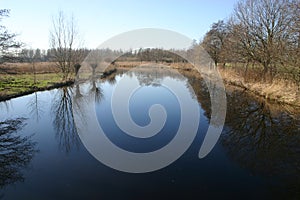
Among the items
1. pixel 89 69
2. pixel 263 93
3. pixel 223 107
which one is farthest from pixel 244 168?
pixel 89 69

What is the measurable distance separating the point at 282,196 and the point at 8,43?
576 inches

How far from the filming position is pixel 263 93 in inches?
641

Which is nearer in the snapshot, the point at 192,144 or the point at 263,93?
the point at 192,144

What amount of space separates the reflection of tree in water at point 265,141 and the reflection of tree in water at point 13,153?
5505mm

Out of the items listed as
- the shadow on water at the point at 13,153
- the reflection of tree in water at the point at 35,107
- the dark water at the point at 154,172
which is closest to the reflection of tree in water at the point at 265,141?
the dark water at the point at 154,172

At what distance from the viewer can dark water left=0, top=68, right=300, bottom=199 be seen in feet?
14.9

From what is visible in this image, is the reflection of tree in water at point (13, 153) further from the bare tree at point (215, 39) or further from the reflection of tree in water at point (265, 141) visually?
the bare tree at point (215, 39)

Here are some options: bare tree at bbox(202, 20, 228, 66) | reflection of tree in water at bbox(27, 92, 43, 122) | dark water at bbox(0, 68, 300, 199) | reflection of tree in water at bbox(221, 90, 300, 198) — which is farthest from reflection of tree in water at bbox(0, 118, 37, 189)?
bare tree at bbox(202, 20, 228, 66)

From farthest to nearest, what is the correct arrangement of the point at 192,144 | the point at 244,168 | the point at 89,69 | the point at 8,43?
the point at 89,69 < the point at 8,43 < the point at 192,144 < the point at 244,168

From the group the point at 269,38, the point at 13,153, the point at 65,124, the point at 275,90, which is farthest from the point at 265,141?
the point at 269,38

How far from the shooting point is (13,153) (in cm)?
653

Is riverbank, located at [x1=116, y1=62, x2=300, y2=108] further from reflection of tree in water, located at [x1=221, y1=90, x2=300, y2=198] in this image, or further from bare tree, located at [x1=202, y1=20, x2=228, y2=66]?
bare tree, located at [x1=202, y1=20, x2=228, y2=66]

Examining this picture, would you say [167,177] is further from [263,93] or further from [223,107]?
[263,93]

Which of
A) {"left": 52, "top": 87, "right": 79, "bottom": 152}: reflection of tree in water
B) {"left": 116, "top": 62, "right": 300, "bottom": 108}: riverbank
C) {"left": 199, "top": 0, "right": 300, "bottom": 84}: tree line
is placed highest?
{"left": 199, "top": 0, "right": 300, "bottom": 84}: tree line
